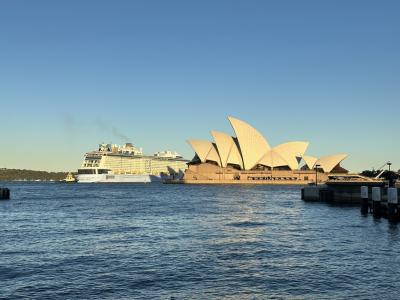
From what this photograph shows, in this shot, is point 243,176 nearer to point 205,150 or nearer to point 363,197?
point 205,150

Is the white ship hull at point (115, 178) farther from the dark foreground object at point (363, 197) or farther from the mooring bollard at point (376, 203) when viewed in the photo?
the mooring bollard at point (376, 203)

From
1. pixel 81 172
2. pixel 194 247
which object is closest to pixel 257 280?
pixel 194 247

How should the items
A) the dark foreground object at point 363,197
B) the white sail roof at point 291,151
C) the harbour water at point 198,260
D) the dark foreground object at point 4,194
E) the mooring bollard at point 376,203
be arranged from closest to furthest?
the harbour water at point 198,260 < the dark foreground object at point 363,197 < the mooring bollard at point 376,203 < the dark foreground object at point 4,194 < the white sail roof at point 291,151

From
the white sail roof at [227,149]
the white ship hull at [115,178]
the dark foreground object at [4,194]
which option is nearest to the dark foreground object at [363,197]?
the dark foreground object at [4,194]

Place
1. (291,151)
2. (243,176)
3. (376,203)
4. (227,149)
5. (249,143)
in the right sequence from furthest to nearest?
(243,176)
(291,151)
(227,149)
(249,143)
(376,203)

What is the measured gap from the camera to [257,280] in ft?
58.9

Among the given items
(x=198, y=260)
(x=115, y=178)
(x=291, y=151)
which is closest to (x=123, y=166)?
(x=115, y=178)

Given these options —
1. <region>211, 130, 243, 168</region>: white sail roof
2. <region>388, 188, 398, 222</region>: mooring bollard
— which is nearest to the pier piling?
<region>388, 188, 398, 222</region>: mooring bollard

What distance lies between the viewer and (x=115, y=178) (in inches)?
6806

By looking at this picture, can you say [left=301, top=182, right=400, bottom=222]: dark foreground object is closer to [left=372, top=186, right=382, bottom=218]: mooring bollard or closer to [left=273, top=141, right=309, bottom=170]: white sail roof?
[left=372, top=186, right=382, bottom=218]: mooring bollard

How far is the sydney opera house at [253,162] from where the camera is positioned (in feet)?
498

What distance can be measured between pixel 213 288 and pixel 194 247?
28.8 feet

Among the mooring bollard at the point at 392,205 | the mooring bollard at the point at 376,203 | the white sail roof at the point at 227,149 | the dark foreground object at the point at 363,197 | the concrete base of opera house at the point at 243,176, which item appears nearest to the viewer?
the mooring bollard at the point at 392,205

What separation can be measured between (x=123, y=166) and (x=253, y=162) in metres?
50.4
